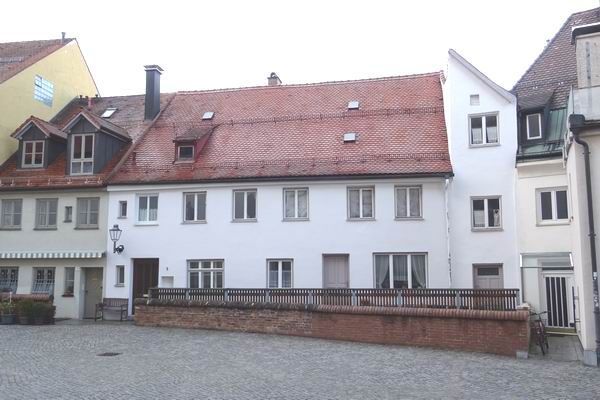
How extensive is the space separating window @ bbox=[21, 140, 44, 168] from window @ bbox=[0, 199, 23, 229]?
1.86 meters

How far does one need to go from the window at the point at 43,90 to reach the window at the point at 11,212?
20.6 ft

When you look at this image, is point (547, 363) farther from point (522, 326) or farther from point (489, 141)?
point (489, 141)

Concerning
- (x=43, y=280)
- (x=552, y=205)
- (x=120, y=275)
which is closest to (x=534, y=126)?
(x=552, y=205)

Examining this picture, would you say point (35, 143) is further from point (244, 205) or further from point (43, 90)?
point (244, 205)

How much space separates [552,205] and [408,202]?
16.5 ft

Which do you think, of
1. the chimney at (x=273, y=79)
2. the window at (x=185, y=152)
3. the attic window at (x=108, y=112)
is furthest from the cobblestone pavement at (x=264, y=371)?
the chimney at (x=273, y=79)

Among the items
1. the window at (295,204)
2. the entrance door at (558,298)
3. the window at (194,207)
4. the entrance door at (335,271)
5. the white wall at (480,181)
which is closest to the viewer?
the entrance door at (558,298)

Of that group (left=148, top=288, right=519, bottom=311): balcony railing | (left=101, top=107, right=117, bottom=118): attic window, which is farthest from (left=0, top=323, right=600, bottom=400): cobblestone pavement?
(left=101, top=107, right=117, bottom=118): attic window

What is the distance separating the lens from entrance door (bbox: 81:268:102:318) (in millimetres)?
25703

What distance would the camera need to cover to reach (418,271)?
22.8 meters

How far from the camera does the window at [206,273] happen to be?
24.3 m

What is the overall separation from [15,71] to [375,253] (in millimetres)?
19175

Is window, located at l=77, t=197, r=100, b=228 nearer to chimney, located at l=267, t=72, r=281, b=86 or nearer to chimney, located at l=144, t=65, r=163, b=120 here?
chimney, located at l=144, t=65, r=163, b=120

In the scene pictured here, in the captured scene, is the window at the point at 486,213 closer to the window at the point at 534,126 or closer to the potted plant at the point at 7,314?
the window at the point at 534,126
